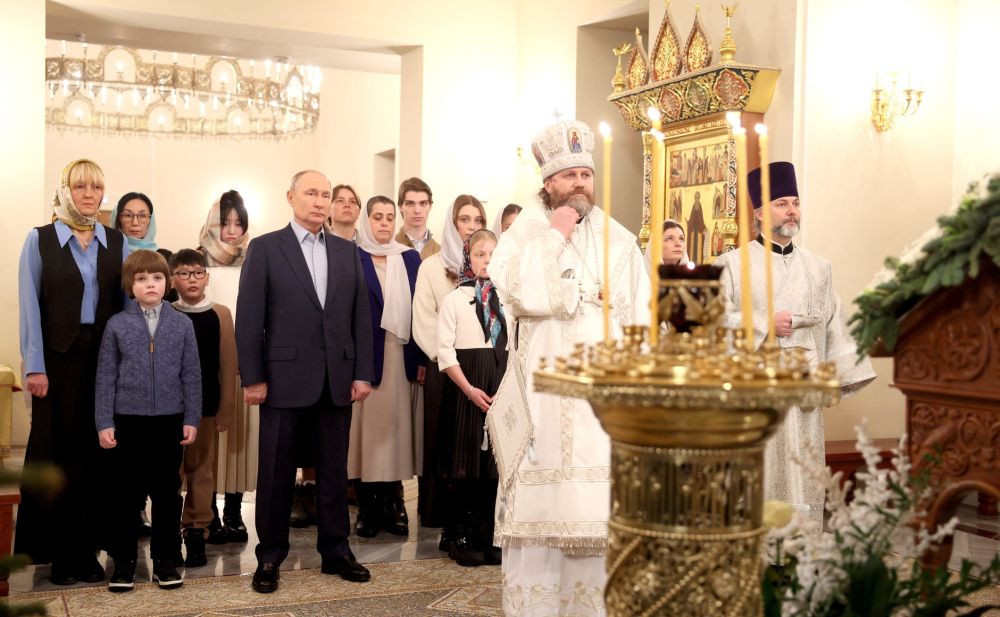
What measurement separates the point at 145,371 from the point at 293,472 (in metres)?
0.82

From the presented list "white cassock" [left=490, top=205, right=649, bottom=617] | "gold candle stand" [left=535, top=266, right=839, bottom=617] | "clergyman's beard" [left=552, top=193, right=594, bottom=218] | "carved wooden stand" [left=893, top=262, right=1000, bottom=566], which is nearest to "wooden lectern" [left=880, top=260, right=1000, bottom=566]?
"carved wooden stand" [left=893, top=262, right=1000, bottom=566]

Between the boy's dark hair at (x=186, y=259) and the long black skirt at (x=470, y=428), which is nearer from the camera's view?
the long black skirt at (x=470, y=428)

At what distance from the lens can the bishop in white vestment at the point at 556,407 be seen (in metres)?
3.97

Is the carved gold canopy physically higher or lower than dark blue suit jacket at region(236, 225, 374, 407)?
higher

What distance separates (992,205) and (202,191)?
17.0 metres

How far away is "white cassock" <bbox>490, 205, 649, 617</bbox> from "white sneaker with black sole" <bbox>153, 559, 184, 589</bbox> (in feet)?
5.58

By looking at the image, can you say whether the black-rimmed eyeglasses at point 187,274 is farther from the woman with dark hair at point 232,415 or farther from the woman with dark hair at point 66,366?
the woman with dark hair at point 66,366

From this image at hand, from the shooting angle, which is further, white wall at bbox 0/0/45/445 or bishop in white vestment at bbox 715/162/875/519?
white wall at bbox 0/0/45/445

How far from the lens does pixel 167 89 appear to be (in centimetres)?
1348

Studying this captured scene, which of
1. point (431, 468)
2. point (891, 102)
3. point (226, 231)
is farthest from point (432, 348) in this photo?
point (891, 102)

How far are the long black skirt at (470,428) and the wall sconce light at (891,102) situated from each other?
3.32 m

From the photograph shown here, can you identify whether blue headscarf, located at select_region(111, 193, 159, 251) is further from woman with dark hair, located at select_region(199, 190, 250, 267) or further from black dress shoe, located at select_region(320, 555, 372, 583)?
black dress shoe, located at select_region(320, 555, 372, 583)

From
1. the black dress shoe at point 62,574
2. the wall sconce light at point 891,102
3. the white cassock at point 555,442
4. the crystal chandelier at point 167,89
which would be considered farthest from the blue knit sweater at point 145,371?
the crystal chandelier at point 167,89

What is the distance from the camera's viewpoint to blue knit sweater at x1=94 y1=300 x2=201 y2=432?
16.0ft
